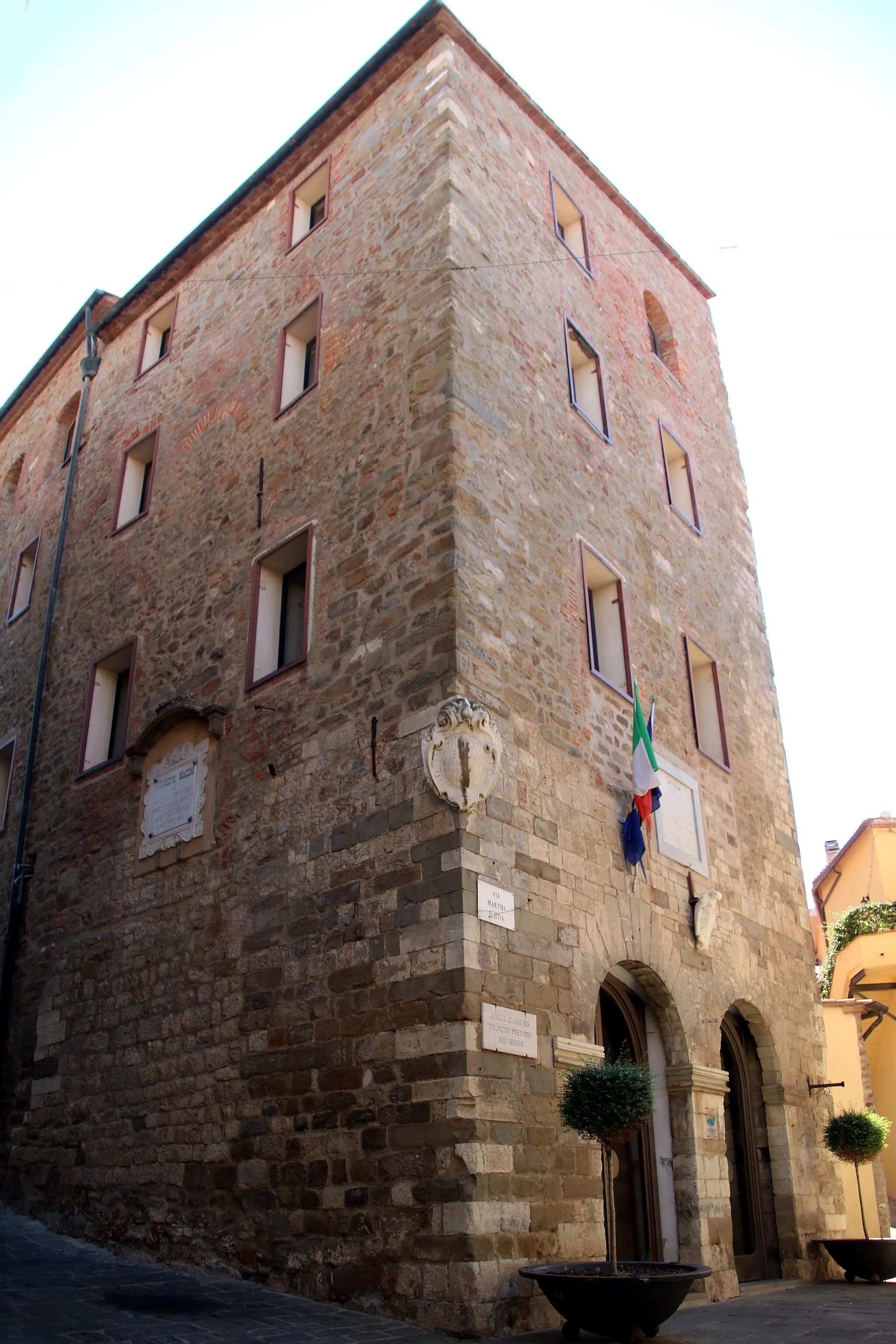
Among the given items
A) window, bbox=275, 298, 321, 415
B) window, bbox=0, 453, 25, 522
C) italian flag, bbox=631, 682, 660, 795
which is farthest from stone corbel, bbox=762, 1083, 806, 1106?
window, bbox=0, 453, 25, 522

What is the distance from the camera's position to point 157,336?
14797 millimetres

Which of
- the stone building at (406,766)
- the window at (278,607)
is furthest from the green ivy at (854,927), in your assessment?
the window at (278,607)

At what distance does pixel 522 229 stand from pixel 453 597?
5.39 metres

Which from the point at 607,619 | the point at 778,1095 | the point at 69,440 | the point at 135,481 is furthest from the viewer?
the point at 69,440

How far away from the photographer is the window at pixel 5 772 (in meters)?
13.2

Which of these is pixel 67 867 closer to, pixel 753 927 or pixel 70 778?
pixel 70 778

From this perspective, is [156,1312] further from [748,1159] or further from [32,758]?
[32,758]

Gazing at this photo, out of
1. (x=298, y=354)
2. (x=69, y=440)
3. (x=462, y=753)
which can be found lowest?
(x=462, y=753)

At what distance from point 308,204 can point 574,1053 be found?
10374 mm

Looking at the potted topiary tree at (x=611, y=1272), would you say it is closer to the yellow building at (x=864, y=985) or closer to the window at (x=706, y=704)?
the window at (x=706, y=704)

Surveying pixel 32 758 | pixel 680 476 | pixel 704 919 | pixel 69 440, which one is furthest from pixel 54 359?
pixel 704 919

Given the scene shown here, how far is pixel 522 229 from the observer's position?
11562 millimetres

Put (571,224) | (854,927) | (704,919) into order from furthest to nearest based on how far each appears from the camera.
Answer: (854,927) < (571,224) < (704,919)

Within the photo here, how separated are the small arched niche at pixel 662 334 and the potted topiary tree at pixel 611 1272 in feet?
34.1
